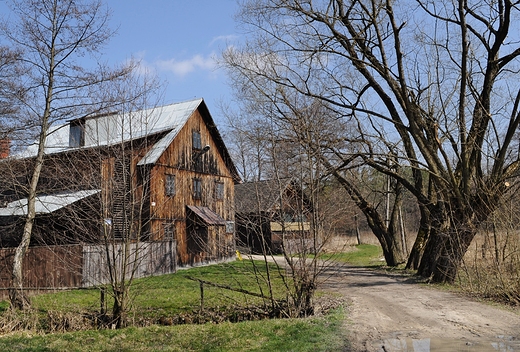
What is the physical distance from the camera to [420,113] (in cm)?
1802

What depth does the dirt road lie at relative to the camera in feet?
28.9

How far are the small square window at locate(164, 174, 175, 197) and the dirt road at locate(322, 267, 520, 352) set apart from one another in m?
13.8

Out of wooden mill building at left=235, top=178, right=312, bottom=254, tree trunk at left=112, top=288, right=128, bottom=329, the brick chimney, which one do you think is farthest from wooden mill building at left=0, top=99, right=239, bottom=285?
wooden mill building at left=235, top=178, right=312, bottom=254

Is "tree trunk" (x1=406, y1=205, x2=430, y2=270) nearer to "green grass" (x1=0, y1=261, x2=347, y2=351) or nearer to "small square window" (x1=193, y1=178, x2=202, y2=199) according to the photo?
"green grass" (x1=0, y1=261, x2=347, y2=351)

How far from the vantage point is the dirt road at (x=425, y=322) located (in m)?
8.80

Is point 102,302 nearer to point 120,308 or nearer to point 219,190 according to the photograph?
point 120,308

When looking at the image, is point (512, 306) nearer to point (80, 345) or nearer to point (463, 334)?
point (463, 334)

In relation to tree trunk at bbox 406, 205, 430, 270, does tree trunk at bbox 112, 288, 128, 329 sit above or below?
below

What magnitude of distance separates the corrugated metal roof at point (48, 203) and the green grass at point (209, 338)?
12.7ft

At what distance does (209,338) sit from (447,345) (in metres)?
Result: 4.38

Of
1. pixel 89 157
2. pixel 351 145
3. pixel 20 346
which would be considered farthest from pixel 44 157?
pixel 351 145

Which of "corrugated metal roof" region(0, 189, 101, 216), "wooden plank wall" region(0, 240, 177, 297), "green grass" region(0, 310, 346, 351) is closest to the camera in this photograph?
"green grass" region(0, 310, 346, 351)

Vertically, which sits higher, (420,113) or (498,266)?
(420,113)

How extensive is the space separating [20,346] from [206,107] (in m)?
21.4
